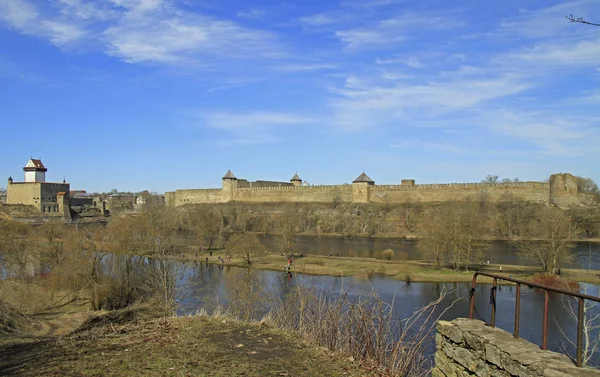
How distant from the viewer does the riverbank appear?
21875 millimetres

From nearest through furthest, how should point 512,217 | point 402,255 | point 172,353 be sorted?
point 172,353
point 402,255
point 512,217

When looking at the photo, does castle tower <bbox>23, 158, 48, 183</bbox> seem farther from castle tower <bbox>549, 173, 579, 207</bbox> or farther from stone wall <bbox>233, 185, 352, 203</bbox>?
castle tower <bbox>549, 173, 579, 207</bbox>

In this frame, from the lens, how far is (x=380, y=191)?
53625 millimetres

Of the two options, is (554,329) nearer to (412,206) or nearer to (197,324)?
(197,324)

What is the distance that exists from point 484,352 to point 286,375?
71.1 inches

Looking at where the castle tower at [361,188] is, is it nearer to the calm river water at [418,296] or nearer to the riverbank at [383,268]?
the riverbank at [383,268]

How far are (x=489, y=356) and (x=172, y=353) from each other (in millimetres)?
3115

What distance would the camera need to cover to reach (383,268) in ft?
82.6

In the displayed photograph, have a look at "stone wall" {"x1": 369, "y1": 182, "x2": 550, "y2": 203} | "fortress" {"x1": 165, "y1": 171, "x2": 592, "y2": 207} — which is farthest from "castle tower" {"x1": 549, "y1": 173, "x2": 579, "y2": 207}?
"stone wall" {"x1": 369, "y1": 182, "x2": 550, "y2": 203}

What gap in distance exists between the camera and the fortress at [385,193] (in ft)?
151

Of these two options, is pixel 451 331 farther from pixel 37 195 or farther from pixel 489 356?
pixel 37 195

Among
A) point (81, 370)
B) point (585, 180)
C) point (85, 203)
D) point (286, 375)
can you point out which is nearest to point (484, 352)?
point (286, 375)

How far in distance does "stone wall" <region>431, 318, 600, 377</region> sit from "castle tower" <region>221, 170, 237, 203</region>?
5928 centimetres

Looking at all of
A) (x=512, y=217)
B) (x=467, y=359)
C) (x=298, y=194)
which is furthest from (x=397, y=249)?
(x=467, y=359)
